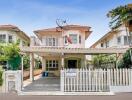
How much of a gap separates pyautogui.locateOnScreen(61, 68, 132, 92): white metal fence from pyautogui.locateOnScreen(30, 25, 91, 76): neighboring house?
17160mm

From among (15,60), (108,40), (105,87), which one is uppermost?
(108,40)

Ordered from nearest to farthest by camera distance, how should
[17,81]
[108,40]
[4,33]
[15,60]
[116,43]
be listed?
[17,81] → [15,60] → [4,33] → [116,43] → [108,40]

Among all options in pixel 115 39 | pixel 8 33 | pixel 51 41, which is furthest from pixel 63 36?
pixel 115 39

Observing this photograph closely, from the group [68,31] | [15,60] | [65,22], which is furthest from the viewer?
[68,31]

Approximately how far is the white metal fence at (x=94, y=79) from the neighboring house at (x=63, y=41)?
1716cm

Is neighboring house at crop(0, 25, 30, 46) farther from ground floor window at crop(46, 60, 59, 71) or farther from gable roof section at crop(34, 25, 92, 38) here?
ground floor window at crop(46, 60, 59, 71)

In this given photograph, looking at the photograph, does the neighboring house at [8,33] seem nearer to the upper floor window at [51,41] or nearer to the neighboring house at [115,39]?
the upper floor window at [51,41]

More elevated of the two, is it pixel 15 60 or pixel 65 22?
pixel 65 22

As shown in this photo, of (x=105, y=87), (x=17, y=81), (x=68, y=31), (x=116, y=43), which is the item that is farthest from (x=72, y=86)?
(x=116, y=43)

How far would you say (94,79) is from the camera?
69.6ft

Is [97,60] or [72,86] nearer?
[72,86]

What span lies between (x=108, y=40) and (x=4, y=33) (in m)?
16.9

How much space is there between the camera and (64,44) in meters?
40.3

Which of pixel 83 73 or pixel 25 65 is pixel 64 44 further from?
pixel 83 73
